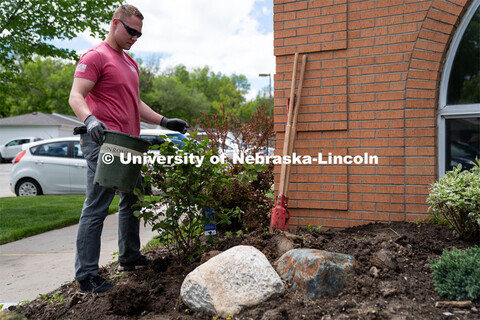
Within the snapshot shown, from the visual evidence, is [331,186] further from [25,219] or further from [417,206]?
[25,219]

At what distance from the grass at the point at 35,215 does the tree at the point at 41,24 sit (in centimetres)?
247

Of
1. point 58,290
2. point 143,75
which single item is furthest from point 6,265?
point 143,75

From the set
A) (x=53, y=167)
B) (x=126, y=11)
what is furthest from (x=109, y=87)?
(x=53, y=167)

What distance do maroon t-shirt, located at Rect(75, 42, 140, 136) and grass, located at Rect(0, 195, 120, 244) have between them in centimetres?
341

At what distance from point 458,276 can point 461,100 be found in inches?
90.0

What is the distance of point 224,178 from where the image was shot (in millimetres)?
3404

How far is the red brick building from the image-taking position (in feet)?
13.3

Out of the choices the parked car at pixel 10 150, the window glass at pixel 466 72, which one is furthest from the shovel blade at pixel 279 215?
the parked car at pixel 10 150

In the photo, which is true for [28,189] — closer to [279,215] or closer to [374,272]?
[279,215]

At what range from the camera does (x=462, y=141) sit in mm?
4137

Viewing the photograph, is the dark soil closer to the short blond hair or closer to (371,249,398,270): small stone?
(371,249,398,270): small stone

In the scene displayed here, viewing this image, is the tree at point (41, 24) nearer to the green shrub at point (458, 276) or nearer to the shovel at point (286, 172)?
the shovel at point (286, 172)

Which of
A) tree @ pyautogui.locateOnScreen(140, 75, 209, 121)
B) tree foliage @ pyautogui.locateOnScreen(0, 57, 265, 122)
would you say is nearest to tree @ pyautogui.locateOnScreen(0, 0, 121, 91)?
tree foliage @ pyautogui.locateOnScreen(0, 57, 265, 122)

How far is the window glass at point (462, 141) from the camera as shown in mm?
4109
